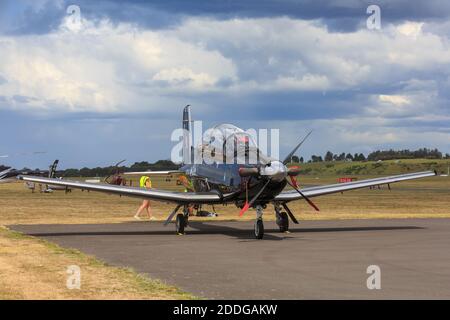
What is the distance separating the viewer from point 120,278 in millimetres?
11695

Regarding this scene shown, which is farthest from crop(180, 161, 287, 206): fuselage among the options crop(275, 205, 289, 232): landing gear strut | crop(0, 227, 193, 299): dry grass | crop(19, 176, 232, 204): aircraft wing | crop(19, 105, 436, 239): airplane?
crop(0, 227, 193, 299): dry grass

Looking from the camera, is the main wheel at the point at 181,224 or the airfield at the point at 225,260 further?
the main wheel at the point at 181,224

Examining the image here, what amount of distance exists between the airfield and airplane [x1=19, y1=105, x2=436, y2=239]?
1.02 meters

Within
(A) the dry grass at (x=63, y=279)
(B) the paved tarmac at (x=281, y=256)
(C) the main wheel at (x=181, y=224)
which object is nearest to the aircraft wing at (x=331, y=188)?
(B) the paved tarmac at (x=281, y=256)

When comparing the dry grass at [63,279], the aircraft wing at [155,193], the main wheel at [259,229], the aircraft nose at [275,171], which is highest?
the aircraft nose at [275,171]

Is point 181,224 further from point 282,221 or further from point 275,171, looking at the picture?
point 275,171

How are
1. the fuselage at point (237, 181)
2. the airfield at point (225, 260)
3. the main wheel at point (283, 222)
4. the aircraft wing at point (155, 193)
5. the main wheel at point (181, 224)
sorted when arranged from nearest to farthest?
the airfield at point (225, 260) < the fuselage at point (237, 181) < the aircraft wing at point (155, 193) < the main wheel at point (181, 224) < the main wheel at point (283, 222)

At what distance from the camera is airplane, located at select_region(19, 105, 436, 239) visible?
62.5ft

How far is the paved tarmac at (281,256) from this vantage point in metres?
10.7

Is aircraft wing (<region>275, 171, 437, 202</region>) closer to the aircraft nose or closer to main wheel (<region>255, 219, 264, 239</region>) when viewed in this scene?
main wheel (<region>255, 219, 264, 239</region>)

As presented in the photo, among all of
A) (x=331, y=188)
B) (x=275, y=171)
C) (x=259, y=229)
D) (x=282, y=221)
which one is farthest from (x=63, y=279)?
(x=331, y=188)

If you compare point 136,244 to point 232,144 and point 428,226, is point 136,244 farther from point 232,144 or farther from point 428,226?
point 428,226

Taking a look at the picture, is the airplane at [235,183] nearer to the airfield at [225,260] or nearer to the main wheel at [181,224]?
the main wheel at [181,224]

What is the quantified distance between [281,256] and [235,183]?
5.27 m
